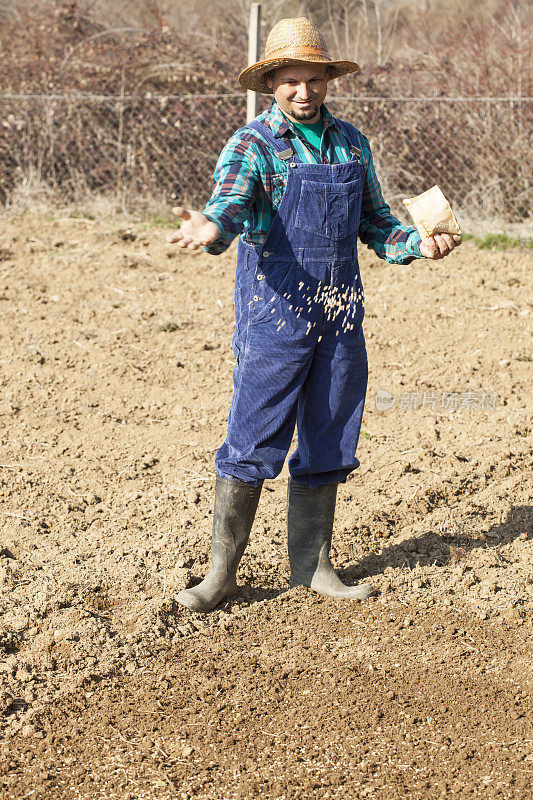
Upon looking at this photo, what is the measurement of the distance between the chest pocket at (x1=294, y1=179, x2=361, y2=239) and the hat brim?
379mm

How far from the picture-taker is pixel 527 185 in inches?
340

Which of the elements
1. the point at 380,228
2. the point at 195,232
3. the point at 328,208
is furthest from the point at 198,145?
the point at 195,232

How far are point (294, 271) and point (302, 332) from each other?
0.68ft

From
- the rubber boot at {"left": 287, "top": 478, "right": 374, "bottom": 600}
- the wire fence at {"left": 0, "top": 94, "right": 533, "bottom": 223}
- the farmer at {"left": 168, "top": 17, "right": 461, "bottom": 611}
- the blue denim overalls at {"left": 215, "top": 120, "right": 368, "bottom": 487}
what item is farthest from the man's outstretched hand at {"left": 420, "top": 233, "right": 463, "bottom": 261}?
the wire fence at {"left": 0, "top": 94, "right": 533, "bottom": 223}

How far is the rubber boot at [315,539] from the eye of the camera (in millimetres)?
3312

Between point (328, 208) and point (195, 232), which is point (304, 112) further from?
point (195, 232)

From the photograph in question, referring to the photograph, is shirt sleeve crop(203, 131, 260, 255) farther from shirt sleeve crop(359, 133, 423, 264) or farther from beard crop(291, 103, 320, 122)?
shirt sleeve crop(359, 133, 423, 264)

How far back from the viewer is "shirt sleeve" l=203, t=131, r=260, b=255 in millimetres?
2688

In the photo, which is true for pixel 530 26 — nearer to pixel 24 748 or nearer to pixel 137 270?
pixel 137 270

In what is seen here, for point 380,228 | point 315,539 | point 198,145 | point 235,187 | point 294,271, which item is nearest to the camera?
point 235,187

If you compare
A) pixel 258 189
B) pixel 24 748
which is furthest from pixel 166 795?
pixel 258 189

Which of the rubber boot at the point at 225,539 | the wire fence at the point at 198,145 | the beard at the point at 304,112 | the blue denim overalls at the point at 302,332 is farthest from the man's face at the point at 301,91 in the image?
the wire fence at the point at 198,145

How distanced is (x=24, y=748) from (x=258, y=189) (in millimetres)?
1823

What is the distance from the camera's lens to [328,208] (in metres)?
2.86
